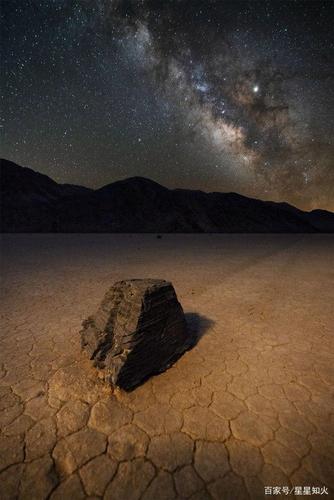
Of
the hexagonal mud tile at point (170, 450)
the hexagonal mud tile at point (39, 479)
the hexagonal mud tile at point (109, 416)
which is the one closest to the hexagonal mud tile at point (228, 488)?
the hexagonal mud tile at point (170, 450)

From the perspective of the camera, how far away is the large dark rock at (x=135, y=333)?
2789mm

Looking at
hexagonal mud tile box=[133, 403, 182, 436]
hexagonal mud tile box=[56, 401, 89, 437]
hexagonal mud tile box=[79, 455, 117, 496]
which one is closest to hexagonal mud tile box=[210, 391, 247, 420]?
hexagonal mud tile box=[133, 403, 182, 436]

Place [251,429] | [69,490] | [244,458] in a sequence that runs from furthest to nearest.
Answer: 1. [251,429]
2. [244,458]
3. [69,490]

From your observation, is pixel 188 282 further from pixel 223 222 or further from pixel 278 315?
pixel 223 222

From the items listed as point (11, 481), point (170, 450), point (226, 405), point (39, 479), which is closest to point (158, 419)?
point (170, 450)

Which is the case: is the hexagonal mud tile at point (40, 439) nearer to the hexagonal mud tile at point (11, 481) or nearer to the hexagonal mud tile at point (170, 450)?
the hexagonal mud tile at point (11, 481)

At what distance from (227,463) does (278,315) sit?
3.57 meters

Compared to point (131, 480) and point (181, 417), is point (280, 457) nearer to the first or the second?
point (181, 417)

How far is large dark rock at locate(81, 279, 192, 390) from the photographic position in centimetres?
279

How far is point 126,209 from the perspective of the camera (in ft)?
245

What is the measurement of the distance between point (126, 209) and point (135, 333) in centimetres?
7415

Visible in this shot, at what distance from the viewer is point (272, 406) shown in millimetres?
2539

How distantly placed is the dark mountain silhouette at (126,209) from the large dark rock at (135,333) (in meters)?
48.8

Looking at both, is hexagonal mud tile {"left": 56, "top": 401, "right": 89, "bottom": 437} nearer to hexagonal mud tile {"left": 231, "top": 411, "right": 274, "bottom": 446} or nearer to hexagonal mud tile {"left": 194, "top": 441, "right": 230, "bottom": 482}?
hexagonal mud tile {"left": 194, "top": 441, "right": 230, "bottom": 482}
